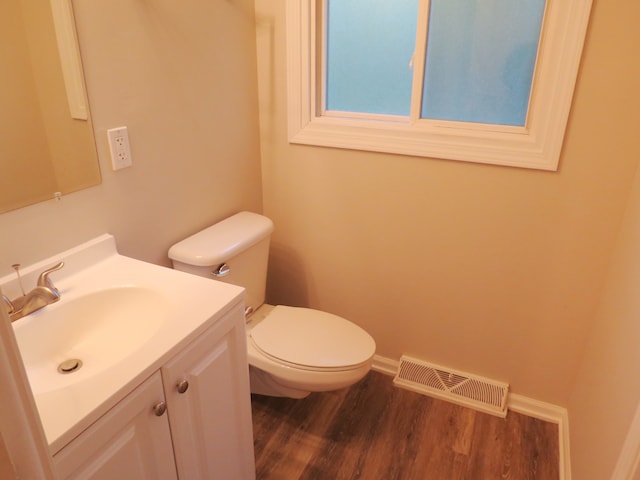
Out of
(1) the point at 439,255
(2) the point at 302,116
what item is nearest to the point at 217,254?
(2) the point at 302,116

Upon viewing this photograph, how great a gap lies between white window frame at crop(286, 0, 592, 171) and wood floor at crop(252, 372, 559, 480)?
107 cm

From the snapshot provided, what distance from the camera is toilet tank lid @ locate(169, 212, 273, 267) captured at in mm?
1570

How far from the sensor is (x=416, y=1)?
1.71 meters

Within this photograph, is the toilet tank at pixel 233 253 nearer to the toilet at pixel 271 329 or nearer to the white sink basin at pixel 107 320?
the toilet at pixel 271 329

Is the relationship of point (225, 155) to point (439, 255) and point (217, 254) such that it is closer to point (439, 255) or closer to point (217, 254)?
point (217, 254)

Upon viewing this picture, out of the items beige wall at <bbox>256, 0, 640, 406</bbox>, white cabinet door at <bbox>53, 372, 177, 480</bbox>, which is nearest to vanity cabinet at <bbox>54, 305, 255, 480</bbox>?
white cabinet door at <bbox>53, 372, 177, 480</bbox>

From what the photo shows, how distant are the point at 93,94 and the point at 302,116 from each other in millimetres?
865

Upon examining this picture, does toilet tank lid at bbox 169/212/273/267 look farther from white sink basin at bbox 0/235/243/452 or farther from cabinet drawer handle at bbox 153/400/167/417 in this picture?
cabinet drawer handle at bbox 153/400/167/417

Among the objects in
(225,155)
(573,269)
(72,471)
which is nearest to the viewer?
(72,471)

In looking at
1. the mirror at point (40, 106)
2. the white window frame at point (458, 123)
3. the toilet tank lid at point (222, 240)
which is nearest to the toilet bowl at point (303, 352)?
the toilet tank lid at point (222, 240)

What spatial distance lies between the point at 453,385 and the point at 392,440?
1.30ft

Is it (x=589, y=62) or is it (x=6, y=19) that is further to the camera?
(x=589, y=62)

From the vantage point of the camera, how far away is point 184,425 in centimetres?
115

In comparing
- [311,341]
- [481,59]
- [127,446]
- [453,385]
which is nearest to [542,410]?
[453,385]
